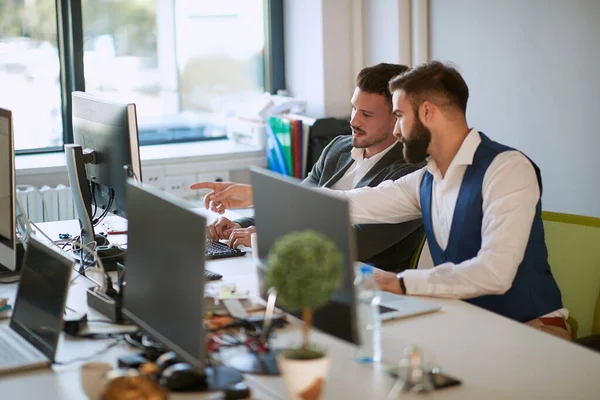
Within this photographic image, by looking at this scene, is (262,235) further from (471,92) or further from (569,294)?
(471,92)

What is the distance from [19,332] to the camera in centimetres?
208

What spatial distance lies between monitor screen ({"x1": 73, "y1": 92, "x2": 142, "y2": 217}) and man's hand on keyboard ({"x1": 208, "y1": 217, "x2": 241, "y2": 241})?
1.33 ft

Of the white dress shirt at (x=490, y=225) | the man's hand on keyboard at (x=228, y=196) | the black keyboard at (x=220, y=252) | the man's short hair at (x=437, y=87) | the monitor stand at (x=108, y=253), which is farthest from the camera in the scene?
the man's hand on keyboard at (x=228, y=196)

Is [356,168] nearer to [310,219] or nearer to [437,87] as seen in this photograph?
[437,87]

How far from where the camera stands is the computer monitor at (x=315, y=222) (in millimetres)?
1646

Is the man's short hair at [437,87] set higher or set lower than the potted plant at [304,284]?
higher

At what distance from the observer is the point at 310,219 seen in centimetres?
175

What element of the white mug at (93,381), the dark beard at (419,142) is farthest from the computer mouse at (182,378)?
the dark beard at (419,142)

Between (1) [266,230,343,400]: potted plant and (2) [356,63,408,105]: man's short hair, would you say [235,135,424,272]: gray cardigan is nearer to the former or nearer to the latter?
(2) [356,63,408,105]: man's short hair

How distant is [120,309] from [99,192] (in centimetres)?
76

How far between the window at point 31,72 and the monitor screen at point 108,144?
1814 mm

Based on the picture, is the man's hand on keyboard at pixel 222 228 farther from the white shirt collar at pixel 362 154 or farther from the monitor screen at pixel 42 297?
the monitor screen at pixel 42 297

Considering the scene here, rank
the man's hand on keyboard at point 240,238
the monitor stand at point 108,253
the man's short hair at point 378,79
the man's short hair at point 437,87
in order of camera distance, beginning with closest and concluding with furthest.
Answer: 1. the man's short hair at point 437,87
2. the monitor stand at point 108,253
3. the man's hand on keyboard at point 240,238
4. the man's short hair at point 378,79

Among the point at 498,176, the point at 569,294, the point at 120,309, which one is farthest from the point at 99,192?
the point at 569,294
